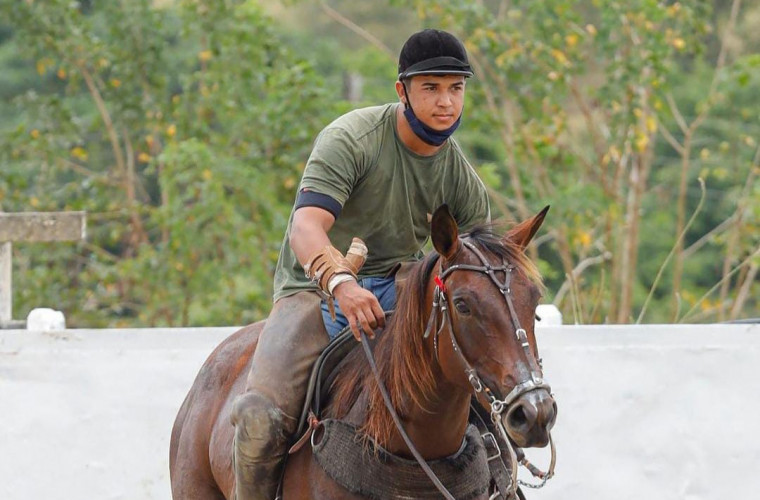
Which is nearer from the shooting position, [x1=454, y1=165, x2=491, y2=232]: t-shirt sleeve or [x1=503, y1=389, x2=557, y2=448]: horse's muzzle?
[x1=503, y1=389, x2=557, y2=448]: horse's muzzle

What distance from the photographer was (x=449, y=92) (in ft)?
14.2

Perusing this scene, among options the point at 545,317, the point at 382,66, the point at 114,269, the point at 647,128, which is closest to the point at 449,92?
the point at 545,317

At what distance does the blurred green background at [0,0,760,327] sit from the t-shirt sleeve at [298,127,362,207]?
605 cm

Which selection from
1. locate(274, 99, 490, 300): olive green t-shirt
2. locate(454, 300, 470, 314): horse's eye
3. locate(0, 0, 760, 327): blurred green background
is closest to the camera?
locate(454, 300, 470, 314): horse's eye

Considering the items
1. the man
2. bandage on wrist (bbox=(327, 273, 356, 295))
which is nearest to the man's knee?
the man

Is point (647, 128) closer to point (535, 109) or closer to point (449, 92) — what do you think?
point (535, 109)

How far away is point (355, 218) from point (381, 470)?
97cm

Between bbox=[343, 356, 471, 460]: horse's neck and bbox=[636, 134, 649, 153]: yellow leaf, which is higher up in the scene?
bbox=[343, 356, 471, 460]: horse's neck

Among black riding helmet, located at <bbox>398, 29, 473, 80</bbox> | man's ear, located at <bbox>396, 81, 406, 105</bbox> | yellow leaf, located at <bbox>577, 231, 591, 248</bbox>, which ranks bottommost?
yellow leaf, located at <bbox>577, 231, 591, 248</bbox>

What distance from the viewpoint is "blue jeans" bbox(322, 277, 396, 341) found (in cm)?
454

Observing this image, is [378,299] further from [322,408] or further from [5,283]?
[5,283]

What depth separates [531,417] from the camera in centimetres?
344

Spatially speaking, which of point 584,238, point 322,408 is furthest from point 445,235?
point 584,238

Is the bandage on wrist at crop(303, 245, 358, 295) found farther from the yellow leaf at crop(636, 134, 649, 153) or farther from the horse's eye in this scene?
the yellow leaf at crop(636, 134, 649, 153)
